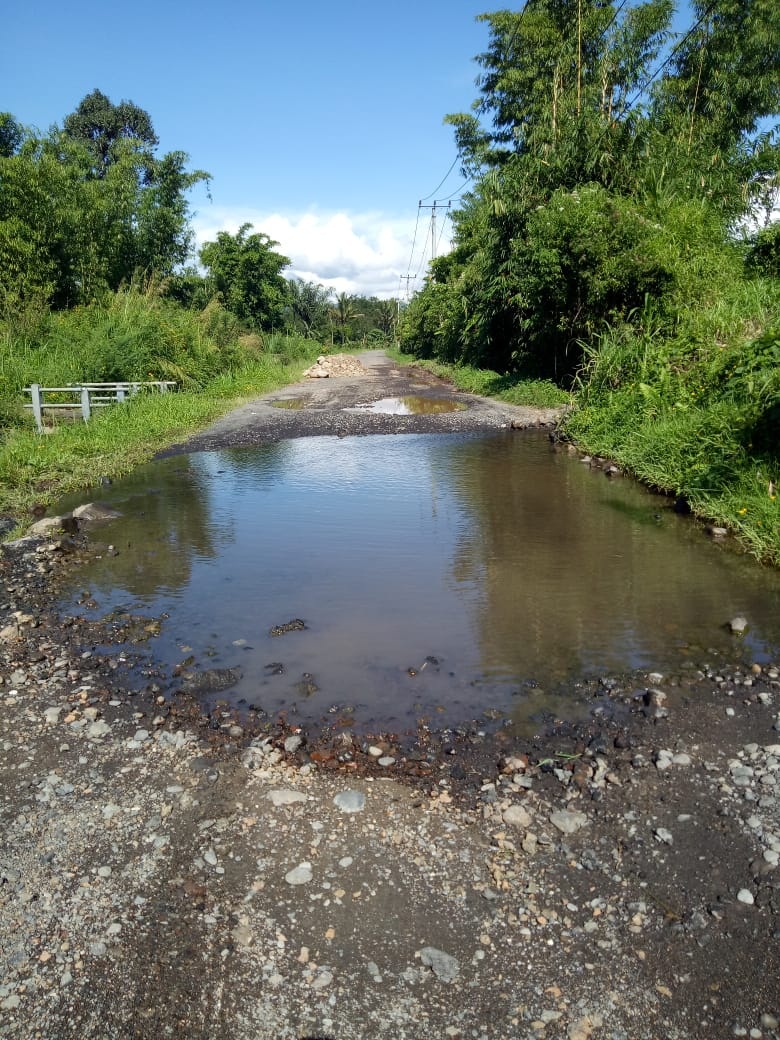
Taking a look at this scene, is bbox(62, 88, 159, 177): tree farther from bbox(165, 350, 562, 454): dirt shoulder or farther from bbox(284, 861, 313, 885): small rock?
bbox(284, 861, 313, 885): small rock

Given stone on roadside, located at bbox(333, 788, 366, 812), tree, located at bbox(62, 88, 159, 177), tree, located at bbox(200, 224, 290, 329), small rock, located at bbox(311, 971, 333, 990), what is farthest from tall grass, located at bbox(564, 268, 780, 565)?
tree, located at bbox(62, 88, 159, 177)

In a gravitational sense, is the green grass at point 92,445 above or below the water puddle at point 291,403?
below

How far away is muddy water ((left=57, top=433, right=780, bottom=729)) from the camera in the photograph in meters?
4.30

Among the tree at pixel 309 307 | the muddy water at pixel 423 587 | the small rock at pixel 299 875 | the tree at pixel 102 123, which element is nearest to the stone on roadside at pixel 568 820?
the muddy water at pixel 423 587

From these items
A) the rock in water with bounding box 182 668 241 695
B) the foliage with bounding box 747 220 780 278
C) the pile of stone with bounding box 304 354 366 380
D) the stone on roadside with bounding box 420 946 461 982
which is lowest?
the stone on roadside with bounding box 420 946 461 982

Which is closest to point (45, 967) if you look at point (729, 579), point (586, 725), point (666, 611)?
point (586, 725)

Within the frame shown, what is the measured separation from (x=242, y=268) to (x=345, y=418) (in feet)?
75.1

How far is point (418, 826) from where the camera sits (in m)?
2.96

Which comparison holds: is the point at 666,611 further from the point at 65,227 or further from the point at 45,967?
the point at 65,227

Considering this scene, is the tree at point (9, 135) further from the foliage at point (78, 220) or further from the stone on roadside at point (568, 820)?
the stone on roadside at point (568, 820)

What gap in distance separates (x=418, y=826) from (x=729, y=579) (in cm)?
410

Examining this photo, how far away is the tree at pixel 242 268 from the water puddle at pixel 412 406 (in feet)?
59.8

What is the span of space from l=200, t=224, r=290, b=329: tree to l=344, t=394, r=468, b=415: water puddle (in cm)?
1823

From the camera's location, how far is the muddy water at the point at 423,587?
4301mm
